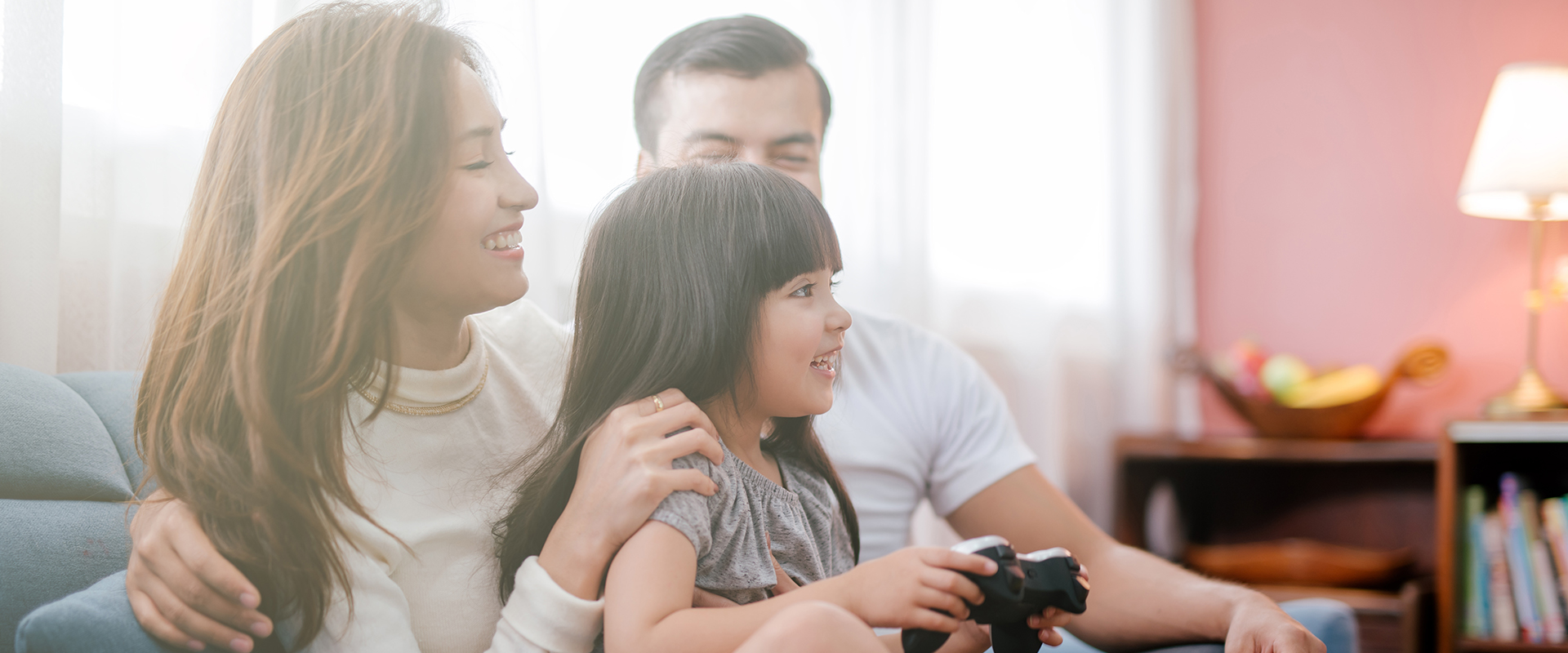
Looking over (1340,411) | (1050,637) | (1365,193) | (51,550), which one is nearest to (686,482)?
(1050,637)

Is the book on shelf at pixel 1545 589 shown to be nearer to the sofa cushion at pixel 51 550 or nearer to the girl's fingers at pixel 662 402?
the girl's fingers at pixel 662 402

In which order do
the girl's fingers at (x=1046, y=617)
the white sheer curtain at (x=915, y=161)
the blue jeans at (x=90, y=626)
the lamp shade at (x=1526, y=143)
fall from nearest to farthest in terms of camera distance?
the blue jeans at (x=90, y=626)
the girl's fingers at (x=1046, y=617)
the white sheer curtain at (x=915, y=161)
the lamp shade at (x=1526, y=143)

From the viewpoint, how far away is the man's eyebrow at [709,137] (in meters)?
0.89

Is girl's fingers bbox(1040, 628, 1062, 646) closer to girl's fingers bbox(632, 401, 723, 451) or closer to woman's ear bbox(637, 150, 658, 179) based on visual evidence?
girl's fingers bbox(632, 401, 723, 451)

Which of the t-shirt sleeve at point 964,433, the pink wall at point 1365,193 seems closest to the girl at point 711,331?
the t-shirt sleeve at point 964,433

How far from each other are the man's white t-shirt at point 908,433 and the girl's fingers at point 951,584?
410 millimetres

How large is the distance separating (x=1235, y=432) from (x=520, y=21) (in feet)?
6.76

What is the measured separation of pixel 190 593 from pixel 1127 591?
0.64 meters

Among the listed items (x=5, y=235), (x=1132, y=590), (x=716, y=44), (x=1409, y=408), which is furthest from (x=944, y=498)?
(x=1409, y=408)

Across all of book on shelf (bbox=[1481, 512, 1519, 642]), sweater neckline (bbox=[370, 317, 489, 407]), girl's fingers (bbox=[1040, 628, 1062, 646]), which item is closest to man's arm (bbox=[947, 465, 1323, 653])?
girl's fingers (bbox=[1040, 628, 1062, 646])

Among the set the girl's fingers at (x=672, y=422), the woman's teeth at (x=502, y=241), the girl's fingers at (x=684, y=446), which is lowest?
the girl's fingers at (x=684, y=446)

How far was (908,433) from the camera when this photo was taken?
0.99 meters

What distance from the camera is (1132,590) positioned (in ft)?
2.67

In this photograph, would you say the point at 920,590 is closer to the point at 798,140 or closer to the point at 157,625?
the point at 157,625
